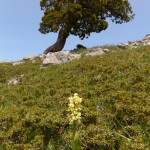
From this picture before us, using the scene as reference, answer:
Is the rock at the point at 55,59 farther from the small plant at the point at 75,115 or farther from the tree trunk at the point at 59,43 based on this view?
the small plant at the point at 75,115

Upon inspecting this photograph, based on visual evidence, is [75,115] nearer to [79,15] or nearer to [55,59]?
[55,59]

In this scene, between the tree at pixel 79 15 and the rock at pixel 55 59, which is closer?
the rock at pixel 55 59

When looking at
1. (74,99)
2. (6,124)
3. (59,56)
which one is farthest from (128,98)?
(59,56)

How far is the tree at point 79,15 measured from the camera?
3703cm

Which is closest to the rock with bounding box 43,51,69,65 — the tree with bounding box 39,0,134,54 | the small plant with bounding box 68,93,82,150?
the tree with bounding box 39,0,134,54

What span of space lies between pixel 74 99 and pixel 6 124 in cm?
441

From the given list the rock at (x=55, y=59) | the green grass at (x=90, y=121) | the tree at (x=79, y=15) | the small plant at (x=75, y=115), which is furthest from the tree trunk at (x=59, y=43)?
the small plant at (x=75, y=115)

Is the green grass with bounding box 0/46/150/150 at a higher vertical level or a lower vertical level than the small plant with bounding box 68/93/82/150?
lower

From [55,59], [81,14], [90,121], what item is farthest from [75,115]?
[81,14]

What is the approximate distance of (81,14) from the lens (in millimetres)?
36188

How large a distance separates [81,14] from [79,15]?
0.54 metres

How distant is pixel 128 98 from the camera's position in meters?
8.69

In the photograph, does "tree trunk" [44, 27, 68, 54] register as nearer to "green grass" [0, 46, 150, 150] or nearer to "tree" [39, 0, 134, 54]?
"tree" [39, 0, 134, 54]

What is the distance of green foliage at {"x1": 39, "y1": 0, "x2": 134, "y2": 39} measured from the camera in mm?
36969
